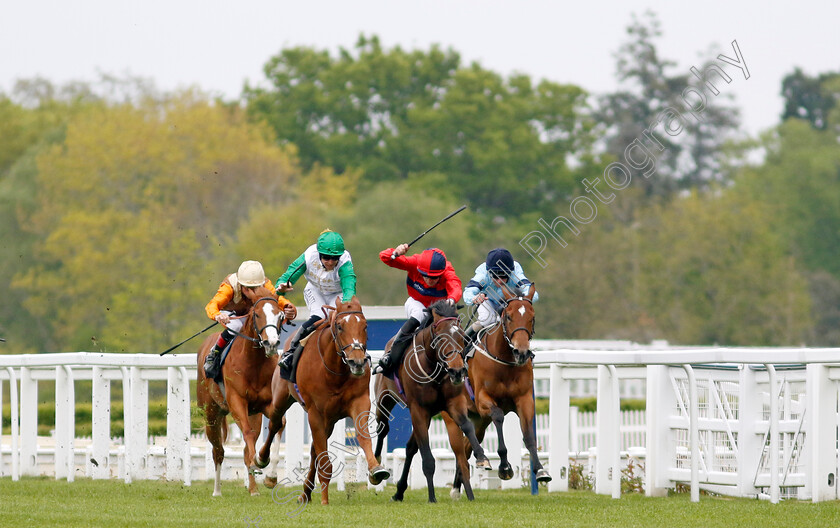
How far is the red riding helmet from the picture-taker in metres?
10.8

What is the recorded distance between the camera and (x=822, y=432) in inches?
348

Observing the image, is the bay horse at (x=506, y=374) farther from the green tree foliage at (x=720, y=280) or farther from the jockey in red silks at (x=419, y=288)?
the green tree foliage at (x=720, y=280)

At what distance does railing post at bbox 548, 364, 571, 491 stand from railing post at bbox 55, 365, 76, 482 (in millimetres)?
5562

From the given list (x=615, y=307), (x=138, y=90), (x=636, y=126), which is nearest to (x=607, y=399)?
(x=615, y=307)

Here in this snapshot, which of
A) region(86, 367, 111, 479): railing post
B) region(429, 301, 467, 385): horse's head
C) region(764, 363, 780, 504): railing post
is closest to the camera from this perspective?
region(764, 363, 780, 504): railing post

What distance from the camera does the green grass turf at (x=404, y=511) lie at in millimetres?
8172

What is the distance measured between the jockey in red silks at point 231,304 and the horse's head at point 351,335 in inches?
57.2

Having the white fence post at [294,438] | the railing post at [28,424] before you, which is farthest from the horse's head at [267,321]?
the railing post at [28,424]

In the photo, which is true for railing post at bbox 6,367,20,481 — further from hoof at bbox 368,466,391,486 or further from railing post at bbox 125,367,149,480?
hoof at bbox 368,466,391,486

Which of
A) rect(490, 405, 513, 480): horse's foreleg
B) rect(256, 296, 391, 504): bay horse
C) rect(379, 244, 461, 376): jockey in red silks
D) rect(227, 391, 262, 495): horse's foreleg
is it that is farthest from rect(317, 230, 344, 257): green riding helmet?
rect(490, 405, 513, 480): horse's foreleg

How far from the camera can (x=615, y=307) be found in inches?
1677

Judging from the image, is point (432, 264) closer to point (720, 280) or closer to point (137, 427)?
point (137, 427)

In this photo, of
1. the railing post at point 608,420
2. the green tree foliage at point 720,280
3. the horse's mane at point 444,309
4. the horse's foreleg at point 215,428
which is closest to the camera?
the horse's mane at point 444,309

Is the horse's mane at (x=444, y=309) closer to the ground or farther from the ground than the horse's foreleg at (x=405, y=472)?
farther from the ground
